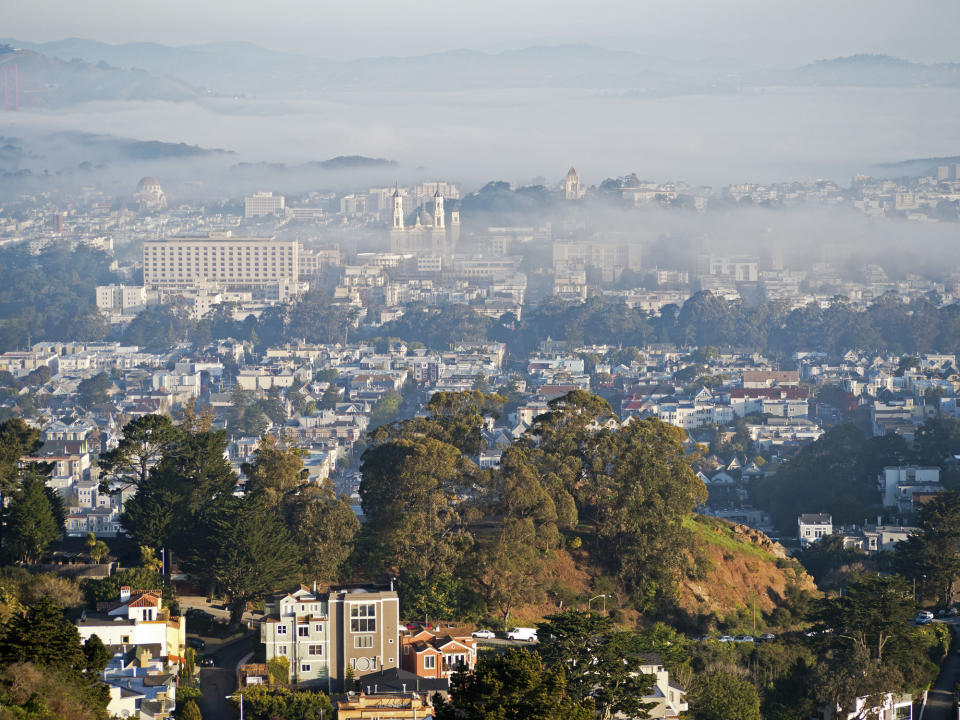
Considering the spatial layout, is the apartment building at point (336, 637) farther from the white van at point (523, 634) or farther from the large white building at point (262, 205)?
the large white building at point (262, 205)

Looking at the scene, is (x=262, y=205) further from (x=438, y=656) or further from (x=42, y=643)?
(x=42, y=643)

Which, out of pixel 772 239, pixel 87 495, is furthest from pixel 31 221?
pixel 87 495

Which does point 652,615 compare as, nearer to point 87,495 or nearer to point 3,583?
point 3,583

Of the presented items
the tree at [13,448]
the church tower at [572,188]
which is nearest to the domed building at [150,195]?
the church tower at [572,188]

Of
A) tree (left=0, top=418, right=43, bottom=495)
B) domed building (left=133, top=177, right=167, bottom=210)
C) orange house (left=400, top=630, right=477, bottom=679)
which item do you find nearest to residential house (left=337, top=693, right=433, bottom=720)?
orange house (left=400, top=630, right=477, bottom=679)

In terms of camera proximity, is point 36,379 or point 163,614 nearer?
point 163,614

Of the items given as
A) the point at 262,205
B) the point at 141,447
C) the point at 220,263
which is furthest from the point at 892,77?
the point at 141,447
